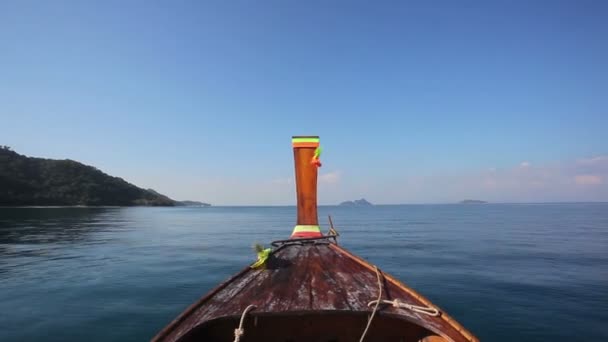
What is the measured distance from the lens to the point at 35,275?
16.0 meters

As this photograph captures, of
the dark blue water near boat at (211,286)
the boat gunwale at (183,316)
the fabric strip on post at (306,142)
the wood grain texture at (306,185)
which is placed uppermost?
the fabric strip on post at (306,142)

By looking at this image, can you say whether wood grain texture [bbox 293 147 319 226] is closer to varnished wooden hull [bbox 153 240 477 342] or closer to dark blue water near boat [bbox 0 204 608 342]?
varnished wooden hull [bbox 153 240 477 342]

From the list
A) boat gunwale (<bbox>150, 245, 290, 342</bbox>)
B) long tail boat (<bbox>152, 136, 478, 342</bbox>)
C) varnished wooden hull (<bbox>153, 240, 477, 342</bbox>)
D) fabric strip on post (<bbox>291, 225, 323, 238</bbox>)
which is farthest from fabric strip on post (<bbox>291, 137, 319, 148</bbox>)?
boat gunwale (<bbox>150, 245, 290, 342</bbox>)

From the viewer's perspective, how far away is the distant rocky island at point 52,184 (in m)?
97.1

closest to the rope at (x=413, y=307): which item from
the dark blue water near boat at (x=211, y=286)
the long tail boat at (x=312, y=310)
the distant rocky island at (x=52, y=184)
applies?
the long tail boat at (x=312, y=310)

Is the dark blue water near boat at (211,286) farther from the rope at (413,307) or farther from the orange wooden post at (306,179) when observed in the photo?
the rope at (413,307)

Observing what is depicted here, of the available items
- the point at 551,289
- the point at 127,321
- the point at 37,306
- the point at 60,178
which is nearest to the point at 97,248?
the point at 37,306

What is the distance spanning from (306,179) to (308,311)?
23.7 feet

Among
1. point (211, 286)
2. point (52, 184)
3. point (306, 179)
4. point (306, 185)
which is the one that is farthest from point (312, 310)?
point (52, 184)

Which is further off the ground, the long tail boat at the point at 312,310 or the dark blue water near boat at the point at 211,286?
the long tail boat at the point at 312,310

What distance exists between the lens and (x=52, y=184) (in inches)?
4510

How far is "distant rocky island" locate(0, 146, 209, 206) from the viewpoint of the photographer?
97.1 meters

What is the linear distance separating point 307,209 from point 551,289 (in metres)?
12.5

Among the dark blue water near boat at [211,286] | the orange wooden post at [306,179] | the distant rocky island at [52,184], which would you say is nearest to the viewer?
the dark blue water near boat at [211,286]
